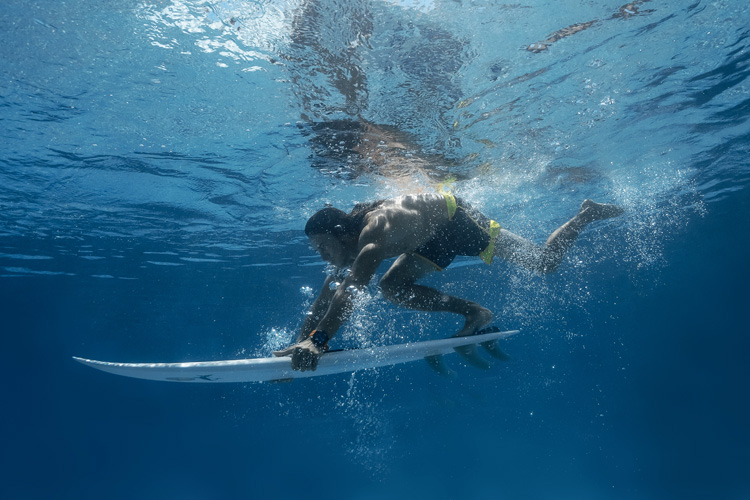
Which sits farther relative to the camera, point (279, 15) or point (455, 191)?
point (455, 191)

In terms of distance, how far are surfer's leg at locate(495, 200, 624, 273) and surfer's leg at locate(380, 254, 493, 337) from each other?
1.33 metres

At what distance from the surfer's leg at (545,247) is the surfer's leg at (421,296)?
133 centimetres

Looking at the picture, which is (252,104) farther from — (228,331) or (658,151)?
(228,331)

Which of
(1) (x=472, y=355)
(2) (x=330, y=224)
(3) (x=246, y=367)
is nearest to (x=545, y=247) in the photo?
(1) (x=472, y=355)

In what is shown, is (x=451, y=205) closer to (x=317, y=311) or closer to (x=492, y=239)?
(x=492, y=239)

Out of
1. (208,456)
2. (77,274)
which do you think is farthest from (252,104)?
(208,456)

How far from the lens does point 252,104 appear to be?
7340mm

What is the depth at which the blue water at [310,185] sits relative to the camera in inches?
239

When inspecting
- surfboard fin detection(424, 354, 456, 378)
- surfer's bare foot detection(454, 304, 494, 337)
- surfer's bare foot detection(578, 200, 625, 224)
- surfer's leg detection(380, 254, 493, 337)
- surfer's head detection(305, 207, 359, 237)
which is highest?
surfer's head detection(305, 207, 359, 237)

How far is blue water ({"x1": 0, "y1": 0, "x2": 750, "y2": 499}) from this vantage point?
607 centimetres

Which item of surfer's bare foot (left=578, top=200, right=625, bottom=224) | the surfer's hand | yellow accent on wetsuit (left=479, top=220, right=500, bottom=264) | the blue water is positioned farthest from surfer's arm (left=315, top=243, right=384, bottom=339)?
surfer's bare foot (left=578, top=200, right=625, bottom=224)

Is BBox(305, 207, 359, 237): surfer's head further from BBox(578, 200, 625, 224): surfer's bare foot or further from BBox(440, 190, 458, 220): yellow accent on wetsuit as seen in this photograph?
BBox(578, 200, 625, 224): surfer's bare foot

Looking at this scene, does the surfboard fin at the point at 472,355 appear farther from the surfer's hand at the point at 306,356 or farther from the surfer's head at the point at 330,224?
the surfer's hand at the point at 306,356

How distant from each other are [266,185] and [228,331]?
2843 centimetres
